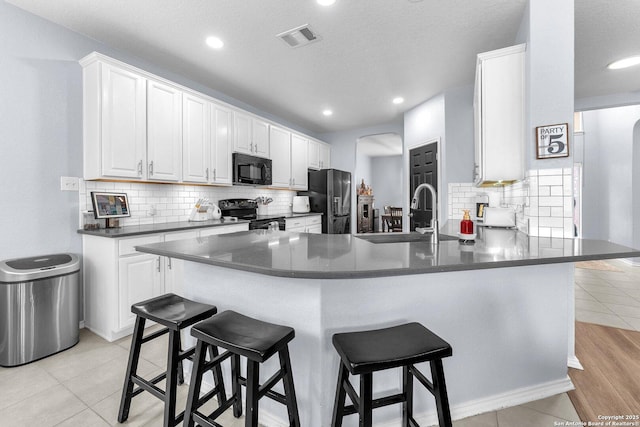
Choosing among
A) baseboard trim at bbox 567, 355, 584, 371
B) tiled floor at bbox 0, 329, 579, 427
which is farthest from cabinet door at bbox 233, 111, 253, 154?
baseboard trim at bbox 567, 355, 584, 371

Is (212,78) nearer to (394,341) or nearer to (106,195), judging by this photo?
(106,195)

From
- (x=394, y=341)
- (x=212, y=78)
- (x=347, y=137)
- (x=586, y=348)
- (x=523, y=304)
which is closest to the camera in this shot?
(x=394, y=341)

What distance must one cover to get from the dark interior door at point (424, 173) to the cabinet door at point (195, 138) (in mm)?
3172

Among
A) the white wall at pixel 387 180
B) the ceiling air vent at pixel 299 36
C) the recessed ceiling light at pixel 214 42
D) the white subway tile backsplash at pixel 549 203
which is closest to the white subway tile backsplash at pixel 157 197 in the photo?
the recessed ceiling light at pixel 214 42

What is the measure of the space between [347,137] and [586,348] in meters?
4.99

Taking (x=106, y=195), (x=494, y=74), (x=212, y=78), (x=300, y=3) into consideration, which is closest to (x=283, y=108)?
(x=212, y=78)

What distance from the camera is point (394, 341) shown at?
1.07 metres

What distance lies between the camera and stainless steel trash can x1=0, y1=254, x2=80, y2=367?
1.95 metres

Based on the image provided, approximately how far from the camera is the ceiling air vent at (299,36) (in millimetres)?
2555

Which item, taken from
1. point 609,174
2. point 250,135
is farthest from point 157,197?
point 609,174

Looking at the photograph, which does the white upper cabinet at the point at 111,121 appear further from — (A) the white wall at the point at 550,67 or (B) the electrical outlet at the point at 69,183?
(A) the white wall at the point at 550,67

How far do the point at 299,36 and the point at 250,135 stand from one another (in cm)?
179

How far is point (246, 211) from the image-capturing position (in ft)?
14.0

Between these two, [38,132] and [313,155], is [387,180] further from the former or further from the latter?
[38,132]
